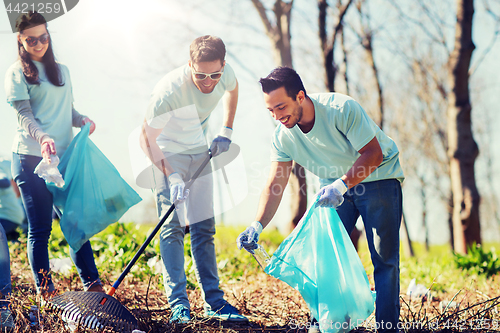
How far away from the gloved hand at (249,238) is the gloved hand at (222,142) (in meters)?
0.82

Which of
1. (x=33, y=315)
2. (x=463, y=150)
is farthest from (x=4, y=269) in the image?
(x=463, y=150)

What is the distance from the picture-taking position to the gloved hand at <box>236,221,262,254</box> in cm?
243

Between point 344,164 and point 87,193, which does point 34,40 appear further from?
point 344,164

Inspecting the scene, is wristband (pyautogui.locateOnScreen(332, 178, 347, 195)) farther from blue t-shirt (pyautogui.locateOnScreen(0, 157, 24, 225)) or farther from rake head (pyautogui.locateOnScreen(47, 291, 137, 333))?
blue t-shirt (pyautogui.locateOnScreen(0, 157, 24, 225))

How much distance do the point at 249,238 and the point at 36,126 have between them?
63.7 inches

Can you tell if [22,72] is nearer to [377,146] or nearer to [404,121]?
[377,146]

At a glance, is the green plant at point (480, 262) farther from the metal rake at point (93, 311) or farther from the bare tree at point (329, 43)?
the metal rake at point (93, 311)

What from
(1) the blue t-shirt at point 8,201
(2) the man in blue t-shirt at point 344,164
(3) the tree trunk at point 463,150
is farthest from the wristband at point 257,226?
(3) the tree trunk at point 463,150

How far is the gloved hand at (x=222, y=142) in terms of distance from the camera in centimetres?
309

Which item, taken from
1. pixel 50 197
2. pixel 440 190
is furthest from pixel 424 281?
pixel 440 190

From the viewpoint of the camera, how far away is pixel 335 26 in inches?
251

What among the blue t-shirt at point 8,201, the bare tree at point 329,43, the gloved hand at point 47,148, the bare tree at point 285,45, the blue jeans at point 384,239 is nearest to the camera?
the blue jeans at point 384,239

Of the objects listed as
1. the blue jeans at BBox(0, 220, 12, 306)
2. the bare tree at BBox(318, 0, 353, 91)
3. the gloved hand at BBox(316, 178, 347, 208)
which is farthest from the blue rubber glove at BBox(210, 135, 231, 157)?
the bare tree at BBox(318, 0, 353, 91)

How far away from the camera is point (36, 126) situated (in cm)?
268
